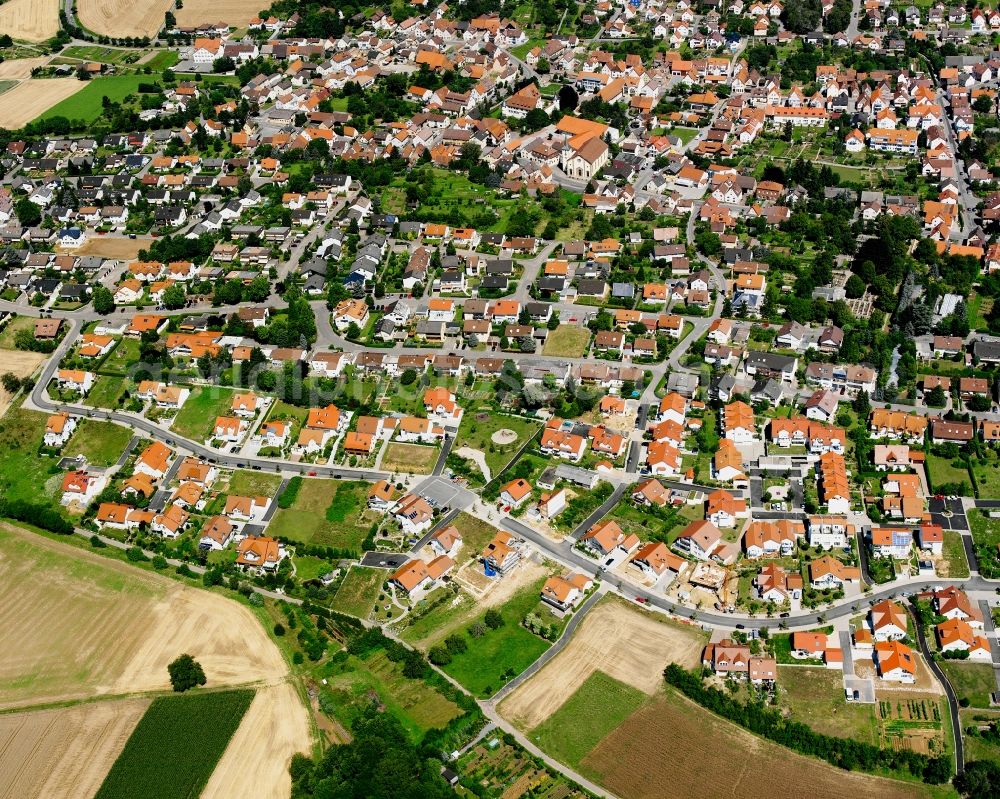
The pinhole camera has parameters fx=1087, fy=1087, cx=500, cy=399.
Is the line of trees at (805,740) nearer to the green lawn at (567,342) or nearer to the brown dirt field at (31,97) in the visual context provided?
the green lawn at (567,342)

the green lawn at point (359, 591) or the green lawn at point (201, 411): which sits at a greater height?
the green lawn at point (201, 411)

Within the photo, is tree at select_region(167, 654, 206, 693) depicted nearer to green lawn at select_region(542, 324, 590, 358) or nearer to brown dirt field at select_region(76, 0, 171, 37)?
green lawn at select_region(542, 324, 590, 358)

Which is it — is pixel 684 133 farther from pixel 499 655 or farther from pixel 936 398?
pixel 499 655

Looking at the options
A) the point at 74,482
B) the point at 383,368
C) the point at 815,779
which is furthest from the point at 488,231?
the point at 815,779

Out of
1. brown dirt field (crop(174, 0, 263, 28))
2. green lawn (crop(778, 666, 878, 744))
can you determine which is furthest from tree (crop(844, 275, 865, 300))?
brown dirt field (crop(174, 0, 263, 28))

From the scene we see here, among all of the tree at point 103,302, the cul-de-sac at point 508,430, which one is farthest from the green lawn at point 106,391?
the tree at point 103,302

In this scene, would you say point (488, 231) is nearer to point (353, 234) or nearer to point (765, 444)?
point (353, 234)
